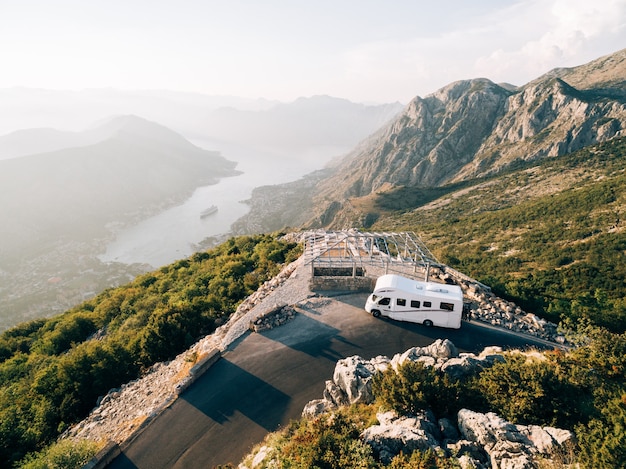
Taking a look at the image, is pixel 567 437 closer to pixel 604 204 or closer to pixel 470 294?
pixel 470 294

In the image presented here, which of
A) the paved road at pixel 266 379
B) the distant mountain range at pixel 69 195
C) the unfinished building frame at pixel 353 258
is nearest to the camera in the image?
the paved road at pixel 266 379

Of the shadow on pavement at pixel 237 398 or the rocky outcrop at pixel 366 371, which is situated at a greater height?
the rocky outcrop at pixel 366 371

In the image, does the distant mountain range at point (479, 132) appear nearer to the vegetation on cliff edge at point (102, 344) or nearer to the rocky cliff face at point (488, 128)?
the rocky cliff face at point (488, 128)

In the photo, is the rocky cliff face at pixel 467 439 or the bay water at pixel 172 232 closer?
the rocky cliff face at pixel 467 439

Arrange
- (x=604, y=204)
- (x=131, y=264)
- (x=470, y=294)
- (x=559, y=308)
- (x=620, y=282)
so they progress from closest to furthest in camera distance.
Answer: (x=559, y=308) < (x=470, y=294) < (x=620, y=282) < (x=604, y=204) < (x=131, y=264)

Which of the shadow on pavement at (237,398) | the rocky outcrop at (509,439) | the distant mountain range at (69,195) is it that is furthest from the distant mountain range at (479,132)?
the rocky outcrop at (509,439)

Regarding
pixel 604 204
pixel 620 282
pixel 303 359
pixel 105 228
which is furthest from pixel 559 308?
pixel 105 228
